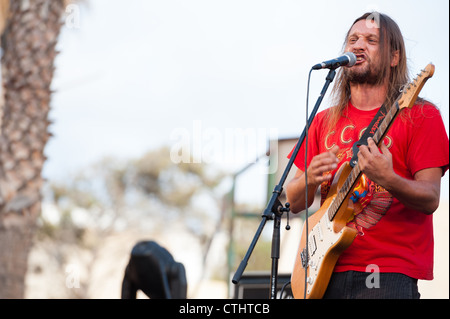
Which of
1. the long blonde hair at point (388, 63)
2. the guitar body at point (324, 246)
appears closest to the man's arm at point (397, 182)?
the guitar body at point (324, 246)

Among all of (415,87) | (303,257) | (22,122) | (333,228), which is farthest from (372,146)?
(22,122)

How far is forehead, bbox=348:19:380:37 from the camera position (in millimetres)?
2715

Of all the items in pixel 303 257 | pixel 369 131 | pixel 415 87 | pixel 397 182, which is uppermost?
pixel 415 87

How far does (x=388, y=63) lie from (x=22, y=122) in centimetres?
445

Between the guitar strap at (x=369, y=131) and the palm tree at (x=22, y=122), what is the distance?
409cm

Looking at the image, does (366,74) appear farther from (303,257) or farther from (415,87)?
(303,257)

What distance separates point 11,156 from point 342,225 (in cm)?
440

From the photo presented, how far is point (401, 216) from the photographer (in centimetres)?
240

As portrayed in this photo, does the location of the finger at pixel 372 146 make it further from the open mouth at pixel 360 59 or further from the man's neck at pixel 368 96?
the open mouth at pixel 360 59

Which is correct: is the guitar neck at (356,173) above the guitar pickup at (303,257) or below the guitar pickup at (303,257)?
above

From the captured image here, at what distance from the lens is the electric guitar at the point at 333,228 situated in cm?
236

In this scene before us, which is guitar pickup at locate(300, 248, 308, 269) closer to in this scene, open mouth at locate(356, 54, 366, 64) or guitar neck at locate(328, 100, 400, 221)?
guitar neck at locate(328, 100, 400, 221)
